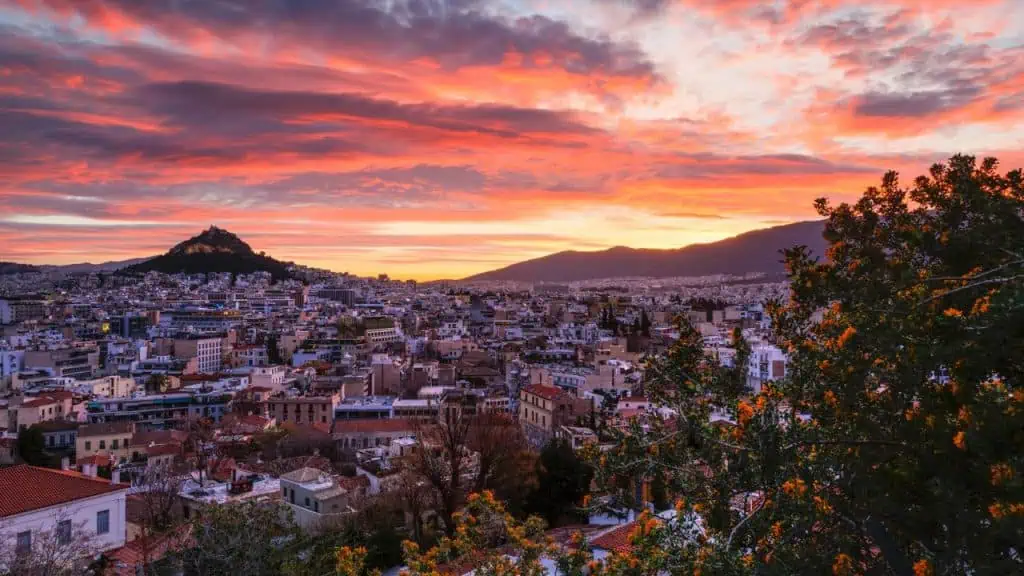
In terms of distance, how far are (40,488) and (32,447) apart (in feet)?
69.3

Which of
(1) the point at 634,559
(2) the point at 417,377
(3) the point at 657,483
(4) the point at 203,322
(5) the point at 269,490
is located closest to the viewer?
(1) the point at 634,559

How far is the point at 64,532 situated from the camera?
12.0m

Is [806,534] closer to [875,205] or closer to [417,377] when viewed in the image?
[875,205]

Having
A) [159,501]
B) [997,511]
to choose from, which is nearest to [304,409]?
[159,501]

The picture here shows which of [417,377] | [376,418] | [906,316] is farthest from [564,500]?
[417,377]

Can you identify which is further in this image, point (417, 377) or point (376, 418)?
point (417, 377)

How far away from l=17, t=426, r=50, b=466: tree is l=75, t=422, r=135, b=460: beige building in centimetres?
143

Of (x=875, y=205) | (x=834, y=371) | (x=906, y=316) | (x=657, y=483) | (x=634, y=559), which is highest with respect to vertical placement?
(x=875, y=205)

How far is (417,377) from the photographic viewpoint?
49469 millimetres

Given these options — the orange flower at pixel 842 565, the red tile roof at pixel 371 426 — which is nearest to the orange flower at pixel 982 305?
A: the orange flower at pixel 842 565

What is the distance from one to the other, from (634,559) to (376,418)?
33.8 metres

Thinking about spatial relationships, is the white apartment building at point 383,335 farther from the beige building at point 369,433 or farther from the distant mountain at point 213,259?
the distant mountain at point 213,259

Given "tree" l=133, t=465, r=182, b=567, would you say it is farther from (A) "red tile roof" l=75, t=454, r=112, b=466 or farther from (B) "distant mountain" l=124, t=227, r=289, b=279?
(B) "distant mountain" l=124, t=227, r=289, b=279

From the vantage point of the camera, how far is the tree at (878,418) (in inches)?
161
